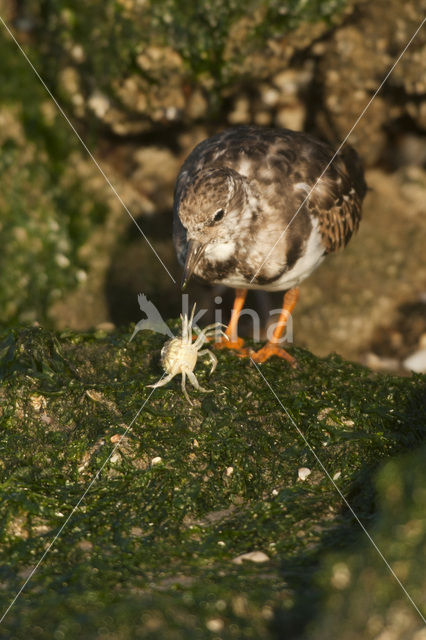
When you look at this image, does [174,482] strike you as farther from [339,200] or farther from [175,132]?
[175,132]

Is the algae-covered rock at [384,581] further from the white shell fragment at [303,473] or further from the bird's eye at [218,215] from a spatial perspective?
the bird's eye at [218,215]

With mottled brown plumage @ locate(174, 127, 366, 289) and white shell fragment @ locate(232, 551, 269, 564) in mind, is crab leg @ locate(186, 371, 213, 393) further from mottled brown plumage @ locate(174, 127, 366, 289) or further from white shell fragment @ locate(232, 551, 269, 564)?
white shell fragment @ locate(232, 551, 269, 564)

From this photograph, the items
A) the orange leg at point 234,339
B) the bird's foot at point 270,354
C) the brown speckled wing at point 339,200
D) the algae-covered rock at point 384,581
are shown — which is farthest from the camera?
the brown speckled wing at point 339,200

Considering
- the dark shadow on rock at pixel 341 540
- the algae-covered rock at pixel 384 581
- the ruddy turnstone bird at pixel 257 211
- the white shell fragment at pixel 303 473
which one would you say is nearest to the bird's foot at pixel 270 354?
the ruddy turnstone bird at pixel 257 211

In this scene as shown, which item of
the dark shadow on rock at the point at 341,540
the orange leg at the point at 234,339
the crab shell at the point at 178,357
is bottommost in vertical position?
the orange leg at the point at 234,339

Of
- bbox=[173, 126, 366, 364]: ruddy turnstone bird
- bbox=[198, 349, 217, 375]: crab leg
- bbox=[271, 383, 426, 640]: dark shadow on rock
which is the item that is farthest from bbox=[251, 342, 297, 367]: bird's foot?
bbox=[271, 383, 426, 640]: dark shadow on rock

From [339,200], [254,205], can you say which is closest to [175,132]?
[339,200]
